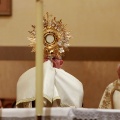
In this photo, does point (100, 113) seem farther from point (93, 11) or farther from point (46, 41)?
point (93, 11)

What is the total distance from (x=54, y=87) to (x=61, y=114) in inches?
18.2

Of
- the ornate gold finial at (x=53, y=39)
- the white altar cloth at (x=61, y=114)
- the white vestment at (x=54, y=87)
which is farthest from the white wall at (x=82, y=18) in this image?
the white altar cloth at (x=61, y=114)

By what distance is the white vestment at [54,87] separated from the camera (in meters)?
1.12

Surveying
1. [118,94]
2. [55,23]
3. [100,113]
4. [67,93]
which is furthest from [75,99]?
[100,113]

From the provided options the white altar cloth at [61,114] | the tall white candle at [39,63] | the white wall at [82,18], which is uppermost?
the white wall at [82,18]

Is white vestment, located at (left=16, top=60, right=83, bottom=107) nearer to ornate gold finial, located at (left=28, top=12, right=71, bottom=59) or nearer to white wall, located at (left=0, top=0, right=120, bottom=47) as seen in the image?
ornate gold finial, located at (left=28, top=12, right=71, bottom=59)

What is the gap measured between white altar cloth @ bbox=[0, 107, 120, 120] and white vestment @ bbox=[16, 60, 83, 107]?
15.5 inches

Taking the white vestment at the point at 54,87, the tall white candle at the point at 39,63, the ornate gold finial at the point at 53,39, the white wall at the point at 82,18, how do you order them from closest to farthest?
1. the tall white candle at the point at 39,63
2. the white vestment at the point at 54,87
3. the ornate gold finial at the point at 53,39
4. the white wall at the point at 82,18

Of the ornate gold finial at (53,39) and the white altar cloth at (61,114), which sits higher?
the ornate gold finial at (53,39)

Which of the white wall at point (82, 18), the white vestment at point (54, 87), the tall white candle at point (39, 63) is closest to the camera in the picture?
the tall white candle at point (39, 63)

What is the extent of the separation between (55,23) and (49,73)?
0.76 feet

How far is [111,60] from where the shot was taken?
2215mm

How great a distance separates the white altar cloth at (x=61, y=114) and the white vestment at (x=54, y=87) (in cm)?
39

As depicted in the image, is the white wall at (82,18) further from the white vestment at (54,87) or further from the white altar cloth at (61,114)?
Result: the white altar cloth at (61,114)
